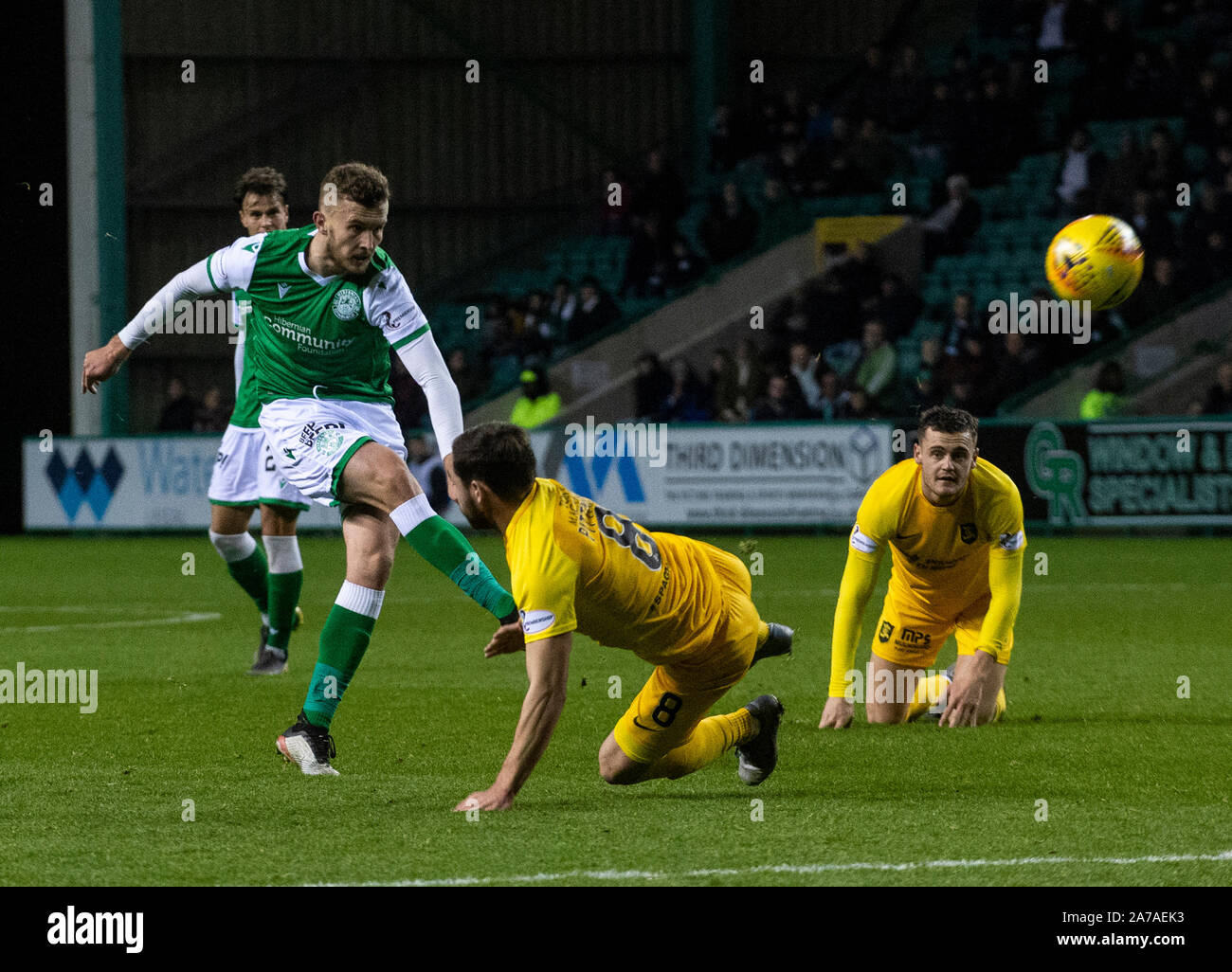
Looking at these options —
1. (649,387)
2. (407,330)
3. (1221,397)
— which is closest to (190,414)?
(649,387)

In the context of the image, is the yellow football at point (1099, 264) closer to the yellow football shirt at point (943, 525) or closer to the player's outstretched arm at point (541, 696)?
the yellow football shirt at point (943, 525)

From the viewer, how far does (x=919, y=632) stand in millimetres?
8188

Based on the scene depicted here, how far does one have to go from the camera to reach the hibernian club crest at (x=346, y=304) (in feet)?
22.0

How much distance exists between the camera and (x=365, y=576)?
654 centimetres

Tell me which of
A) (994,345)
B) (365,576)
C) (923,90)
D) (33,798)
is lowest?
(33,798)

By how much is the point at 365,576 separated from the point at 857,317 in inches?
595

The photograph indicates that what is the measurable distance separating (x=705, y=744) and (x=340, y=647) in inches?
52.1

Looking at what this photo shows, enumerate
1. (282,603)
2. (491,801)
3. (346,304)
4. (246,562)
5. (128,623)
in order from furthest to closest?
(128,623) < (246,562) < (282,603) < (346,304) < (491,801)

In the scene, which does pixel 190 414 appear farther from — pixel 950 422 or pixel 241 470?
pixel 950 422

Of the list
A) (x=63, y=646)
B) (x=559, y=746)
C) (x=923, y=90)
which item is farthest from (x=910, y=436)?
(x=559, y=746)

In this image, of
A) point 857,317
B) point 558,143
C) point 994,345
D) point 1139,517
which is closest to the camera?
point 1139,517

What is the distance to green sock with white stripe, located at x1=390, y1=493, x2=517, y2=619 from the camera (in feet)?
20.5

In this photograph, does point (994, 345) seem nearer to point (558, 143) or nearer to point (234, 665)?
point (558, 143)

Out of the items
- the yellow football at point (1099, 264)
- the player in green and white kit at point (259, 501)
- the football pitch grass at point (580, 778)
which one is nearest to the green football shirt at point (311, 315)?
the football pitch grass at point (580, 778)
